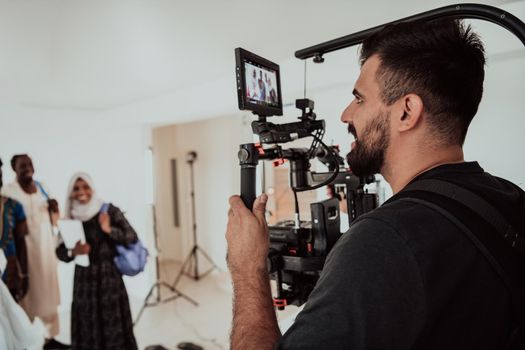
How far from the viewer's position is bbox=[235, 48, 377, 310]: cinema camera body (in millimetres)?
877

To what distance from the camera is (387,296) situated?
0.46 m

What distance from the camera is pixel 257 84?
0.92 m

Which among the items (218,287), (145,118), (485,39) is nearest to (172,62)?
(145,118)

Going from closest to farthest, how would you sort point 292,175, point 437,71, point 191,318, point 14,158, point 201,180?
1. point 437,71
2. point 292,175
3. point 14,158
4. point 191,318
5. point 201,180

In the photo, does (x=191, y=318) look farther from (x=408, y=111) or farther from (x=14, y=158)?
(x=408, y=111)

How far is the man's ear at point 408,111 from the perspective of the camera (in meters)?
0.61

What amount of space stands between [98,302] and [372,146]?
234cm

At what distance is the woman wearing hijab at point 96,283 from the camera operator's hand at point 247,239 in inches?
77.5

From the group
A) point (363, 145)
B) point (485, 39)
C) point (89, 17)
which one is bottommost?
A: point (363, 145)

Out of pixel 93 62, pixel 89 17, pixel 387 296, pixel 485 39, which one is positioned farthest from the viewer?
pixel 93 62

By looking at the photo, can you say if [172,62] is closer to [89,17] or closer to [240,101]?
[89,17]

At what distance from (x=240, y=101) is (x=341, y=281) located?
52 centimetres

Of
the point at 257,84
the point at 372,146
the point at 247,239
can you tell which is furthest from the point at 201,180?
the point at 372,146

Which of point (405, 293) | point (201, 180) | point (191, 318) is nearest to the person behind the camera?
point (405, 293)
